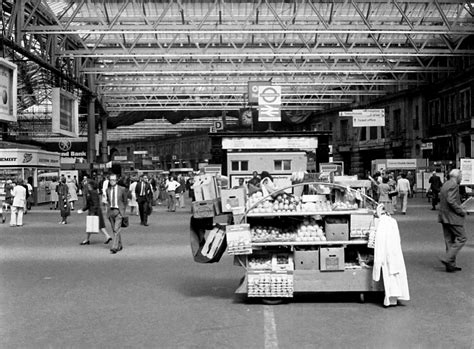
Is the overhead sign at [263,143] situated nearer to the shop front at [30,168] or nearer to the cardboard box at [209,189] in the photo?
the shop front at [30,168]

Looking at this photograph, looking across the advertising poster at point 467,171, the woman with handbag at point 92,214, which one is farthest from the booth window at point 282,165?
the woman with handbag at point 92,214

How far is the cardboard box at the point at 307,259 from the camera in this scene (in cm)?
904

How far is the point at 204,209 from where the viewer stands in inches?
368

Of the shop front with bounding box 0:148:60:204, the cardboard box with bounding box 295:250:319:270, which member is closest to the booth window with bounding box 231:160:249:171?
the shop front with bounding box 0:148:60:204

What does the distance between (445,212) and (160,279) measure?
4.71 metres

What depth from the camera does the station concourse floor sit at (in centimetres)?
700

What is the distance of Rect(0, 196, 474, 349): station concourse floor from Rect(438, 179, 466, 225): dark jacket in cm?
85

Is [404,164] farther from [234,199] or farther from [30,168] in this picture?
[234,199]

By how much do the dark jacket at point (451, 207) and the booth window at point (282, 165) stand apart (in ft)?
58.9

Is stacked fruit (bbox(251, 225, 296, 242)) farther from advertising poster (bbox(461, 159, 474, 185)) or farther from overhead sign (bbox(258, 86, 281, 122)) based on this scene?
overhead sign (bbox(258, 86, 281, 122))

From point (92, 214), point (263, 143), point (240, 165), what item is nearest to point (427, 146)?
point (263, 143)

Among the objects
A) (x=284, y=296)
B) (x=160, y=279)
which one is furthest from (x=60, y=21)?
(x=284, y=296)

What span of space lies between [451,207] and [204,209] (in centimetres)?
450

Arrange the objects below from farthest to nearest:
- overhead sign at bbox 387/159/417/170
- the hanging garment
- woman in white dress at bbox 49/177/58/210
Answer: overhead sign at bbox 387/159/417/170 → woman in white dress at bbox 49/177/58/210 → the hanging garment
